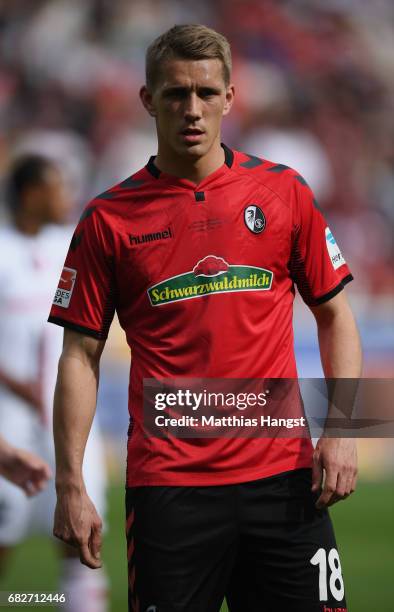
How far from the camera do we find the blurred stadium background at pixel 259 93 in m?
14.9

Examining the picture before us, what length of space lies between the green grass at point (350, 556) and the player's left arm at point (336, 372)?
10.7ft

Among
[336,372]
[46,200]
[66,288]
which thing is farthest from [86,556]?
[46,200]

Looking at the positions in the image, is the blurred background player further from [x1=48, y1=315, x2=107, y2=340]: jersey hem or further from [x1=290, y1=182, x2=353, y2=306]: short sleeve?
[x1=290, y1=182, x2=353, y2=306]: short sleeve

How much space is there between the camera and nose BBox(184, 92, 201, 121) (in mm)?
3334

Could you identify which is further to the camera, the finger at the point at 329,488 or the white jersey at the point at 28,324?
the white jersey at the point at 28,324

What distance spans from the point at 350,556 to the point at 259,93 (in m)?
9.15

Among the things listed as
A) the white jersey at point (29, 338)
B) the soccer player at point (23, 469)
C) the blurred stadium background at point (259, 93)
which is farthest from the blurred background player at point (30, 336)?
the blurred stadium background at point (259, 93)

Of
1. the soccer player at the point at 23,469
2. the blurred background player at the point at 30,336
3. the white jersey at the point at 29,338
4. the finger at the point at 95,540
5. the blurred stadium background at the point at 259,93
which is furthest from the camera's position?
the blurred stadium background at the point at 259,93

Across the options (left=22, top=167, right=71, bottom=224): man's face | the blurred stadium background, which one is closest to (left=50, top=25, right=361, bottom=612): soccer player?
(left=22, top=167, right=71, bottom=224): man's face

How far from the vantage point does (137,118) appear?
15.4m

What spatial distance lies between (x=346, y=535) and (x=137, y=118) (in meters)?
7.89

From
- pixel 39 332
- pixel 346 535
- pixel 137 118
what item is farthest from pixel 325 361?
pixel 137 118

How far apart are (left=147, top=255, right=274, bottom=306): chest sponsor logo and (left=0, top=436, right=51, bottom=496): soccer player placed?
1.22 metres

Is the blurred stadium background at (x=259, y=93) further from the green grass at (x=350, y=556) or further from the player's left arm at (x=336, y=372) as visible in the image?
the player's left arm at (x=336, y=372)
